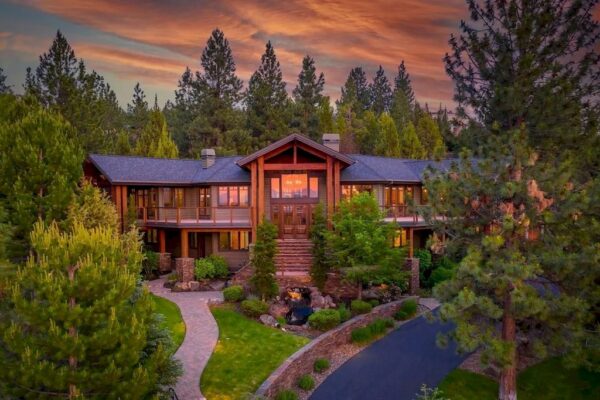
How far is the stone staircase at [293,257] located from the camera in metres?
25.2

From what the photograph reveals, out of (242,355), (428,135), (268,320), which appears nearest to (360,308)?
(268,320)

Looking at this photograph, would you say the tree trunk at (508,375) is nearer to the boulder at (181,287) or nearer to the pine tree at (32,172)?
the pine tree at (32,172)

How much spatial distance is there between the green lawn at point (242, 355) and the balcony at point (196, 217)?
8338 millimetres

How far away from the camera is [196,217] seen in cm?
2803

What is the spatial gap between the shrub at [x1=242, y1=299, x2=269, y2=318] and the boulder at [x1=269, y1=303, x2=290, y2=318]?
423mm

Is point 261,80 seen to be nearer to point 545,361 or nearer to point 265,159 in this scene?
point 265,159

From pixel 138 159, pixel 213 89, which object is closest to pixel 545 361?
pixel 138 159

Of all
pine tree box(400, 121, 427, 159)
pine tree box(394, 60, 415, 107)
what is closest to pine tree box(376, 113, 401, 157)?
pine tree box(400, 121, 427, 159)

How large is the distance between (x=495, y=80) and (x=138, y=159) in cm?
2457

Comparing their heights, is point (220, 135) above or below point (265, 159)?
above

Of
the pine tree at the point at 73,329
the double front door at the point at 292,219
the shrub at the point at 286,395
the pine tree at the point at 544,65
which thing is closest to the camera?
the pine tree at the point at 73,329

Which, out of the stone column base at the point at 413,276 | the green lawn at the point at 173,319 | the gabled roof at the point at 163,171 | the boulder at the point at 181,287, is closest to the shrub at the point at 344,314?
the stone column base at the point at 413,276

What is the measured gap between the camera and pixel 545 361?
1655 centimetres

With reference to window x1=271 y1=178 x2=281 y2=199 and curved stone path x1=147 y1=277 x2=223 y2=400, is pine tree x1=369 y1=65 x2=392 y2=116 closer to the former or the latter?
window x1=271 y1=178 x2=281 y2=199
